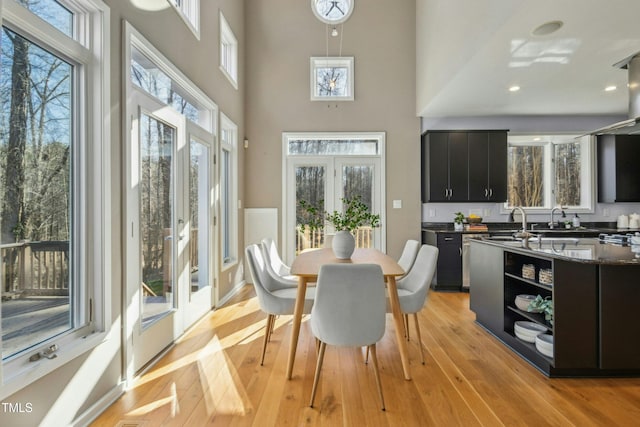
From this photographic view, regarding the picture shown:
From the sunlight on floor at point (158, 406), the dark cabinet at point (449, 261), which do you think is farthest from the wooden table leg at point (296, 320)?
the dark cabinet at point (449, 261)

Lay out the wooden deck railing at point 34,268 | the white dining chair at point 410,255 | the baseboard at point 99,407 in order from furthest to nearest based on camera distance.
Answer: the white dining chair at point 410,255 → the baseboard at point 99,407 → the wooden deck railing at point 34,268

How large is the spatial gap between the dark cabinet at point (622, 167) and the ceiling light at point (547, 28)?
3.31 meters

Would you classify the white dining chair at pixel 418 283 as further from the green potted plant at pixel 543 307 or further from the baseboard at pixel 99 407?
the baseboard at pixel 99 407

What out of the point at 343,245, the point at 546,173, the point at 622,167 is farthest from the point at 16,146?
the point at 622,167

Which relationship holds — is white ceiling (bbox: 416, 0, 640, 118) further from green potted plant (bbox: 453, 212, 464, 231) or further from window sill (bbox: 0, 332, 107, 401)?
window sill (bbox: 0, 332, 107, 401)

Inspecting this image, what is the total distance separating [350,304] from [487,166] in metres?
4.06

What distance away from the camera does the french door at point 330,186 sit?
17.3ft

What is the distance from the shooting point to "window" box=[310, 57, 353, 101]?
5.24 metres

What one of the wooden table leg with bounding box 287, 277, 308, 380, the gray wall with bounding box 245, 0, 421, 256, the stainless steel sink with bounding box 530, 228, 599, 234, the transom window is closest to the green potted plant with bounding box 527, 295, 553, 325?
the wooden table leg with bounding box 287, 277, 308, 380

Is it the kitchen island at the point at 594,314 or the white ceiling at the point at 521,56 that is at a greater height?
the white ceiling at the point at 521,56

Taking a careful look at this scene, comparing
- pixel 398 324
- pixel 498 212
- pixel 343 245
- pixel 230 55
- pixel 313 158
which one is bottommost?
pixel 398 324

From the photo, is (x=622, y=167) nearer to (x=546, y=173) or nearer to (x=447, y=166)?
(x=546, y=173)

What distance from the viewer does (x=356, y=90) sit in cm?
520

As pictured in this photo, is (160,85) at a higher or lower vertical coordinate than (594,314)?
higher
